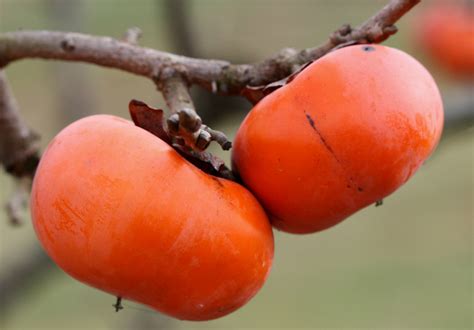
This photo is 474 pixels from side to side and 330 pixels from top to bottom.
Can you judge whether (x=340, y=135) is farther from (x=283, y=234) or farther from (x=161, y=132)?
(x=283, y=234)

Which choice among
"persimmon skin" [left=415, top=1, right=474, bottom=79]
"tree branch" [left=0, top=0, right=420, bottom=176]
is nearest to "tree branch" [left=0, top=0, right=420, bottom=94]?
"tree branch" [left=0, top=0, right=420, bottom=176]

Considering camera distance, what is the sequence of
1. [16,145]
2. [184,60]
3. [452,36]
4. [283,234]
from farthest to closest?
[283,234]
[452,36]
[16,145]
[184,60]

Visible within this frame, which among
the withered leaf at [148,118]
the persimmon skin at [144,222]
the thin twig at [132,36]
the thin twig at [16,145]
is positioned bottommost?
the thin twig at [16,145]

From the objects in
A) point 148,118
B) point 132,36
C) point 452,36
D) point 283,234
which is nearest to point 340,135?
point 148,118

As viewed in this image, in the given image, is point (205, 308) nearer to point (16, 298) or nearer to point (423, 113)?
point (423, 113)

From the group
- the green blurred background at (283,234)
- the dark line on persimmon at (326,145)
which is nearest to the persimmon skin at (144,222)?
the dark line on persimmon at (326,145)

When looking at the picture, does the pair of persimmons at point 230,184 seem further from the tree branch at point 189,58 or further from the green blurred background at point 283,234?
the green blurred background at point 283,234

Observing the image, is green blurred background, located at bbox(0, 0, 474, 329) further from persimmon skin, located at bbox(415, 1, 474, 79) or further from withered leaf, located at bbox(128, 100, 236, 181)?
withered leaf, located at bbox(128, 100, 236, 181)
